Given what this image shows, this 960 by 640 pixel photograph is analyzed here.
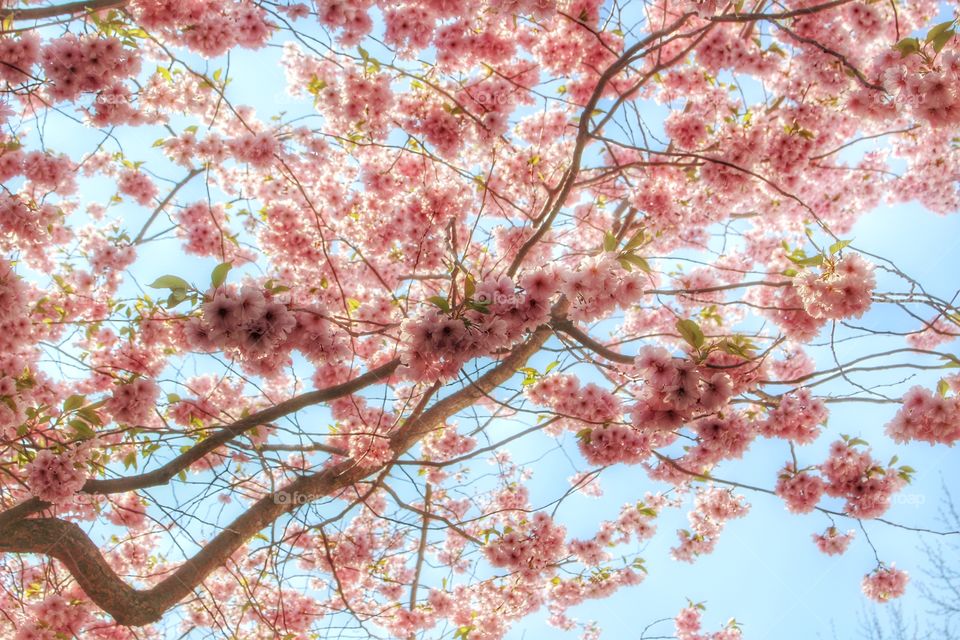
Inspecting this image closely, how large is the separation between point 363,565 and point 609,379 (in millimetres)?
2583

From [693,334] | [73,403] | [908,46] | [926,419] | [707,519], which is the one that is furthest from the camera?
[707,519]

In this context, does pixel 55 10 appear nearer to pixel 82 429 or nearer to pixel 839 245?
pixel 82 429

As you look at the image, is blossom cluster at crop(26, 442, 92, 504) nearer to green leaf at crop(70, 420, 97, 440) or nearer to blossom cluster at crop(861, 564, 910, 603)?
green leaf at crop(70, 420, 97, 440)

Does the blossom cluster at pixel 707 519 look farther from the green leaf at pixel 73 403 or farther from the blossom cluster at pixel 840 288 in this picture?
the green leaf at pixel 73 403

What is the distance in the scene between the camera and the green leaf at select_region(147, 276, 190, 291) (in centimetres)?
176

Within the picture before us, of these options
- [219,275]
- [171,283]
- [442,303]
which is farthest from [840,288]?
[171,283]

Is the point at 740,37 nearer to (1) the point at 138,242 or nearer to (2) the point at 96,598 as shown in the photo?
(1) the point at 138,242

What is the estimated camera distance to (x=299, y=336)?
2.02 meters

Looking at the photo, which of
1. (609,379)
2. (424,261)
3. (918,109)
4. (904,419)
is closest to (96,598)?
(424,261)

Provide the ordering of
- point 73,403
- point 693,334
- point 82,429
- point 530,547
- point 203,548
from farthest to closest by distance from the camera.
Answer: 1. point 530,547
2. point 203,548
3. point 73,403
4. point 82,429
5. point 693,334

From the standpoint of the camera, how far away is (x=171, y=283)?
5.85 feet

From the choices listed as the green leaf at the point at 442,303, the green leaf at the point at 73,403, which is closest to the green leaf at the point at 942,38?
the green leaf at the point at 442,303

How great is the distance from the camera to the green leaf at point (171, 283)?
1760 mm

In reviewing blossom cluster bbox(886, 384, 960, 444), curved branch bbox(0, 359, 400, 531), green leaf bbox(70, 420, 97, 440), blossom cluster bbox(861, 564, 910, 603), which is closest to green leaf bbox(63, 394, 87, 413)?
green leaf bbox(70, 420, 97, 440)
